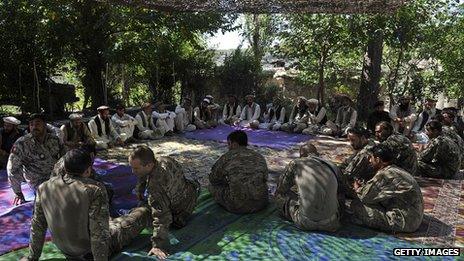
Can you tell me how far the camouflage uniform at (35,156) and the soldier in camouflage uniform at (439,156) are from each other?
5.14m

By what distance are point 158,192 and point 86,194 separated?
2.65ft

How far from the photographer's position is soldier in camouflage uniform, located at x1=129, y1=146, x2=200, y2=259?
138 inches

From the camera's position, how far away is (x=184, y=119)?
34.3ft

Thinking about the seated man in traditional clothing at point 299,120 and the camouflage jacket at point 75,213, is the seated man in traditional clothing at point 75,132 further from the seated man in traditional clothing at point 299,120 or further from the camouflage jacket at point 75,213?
the seated man in traditional clothing at point 299,120

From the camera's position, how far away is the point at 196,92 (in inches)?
576

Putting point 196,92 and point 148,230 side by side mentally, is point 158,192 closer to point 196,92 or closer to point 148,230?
point 148,230

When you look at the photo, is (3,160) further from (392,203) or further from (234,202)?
(392,203)

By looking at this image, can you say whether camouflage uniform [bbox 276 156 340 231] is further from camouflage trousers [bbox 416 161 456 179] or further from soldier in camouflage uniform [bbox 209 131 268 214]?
camouflage trousers [bbox 416 161 456 179]

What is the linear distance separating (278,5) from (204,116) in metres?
5.00

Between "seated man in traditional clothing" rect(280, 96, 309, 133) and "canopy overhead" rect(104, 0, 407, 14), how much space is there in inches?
149

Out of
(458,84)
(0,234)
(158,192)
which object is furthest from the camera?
(458,84)

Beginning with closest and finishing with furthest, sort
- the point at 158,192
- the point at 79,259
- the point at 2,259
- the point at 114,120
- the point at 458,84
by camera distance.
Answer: the point at 79,259, the point at 2,259, the point at 158,192, the point at 114,120, the point at 458,84

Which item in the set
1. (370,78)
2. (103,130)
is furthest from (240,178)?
(370,78)

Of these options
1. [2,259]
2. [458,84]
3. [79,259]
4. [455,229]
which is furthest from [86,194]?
[458,84]
